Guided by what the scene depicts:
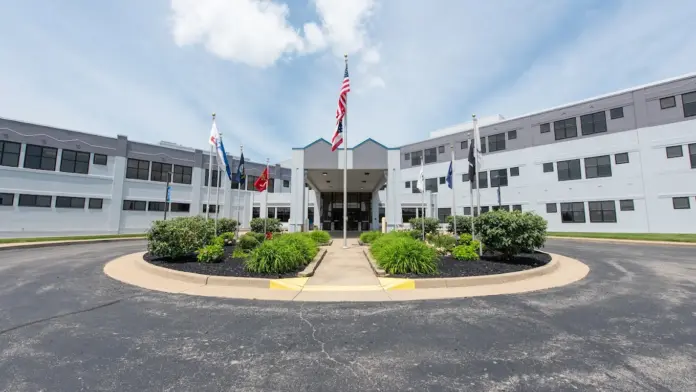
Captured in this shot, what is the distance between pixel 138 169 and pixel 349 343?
1455 inches

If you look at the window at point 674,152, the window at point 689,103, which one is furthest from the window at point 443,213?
the window at point 689,103

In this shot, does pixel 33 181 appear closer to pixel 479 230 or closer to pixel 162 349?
pixel 162 349

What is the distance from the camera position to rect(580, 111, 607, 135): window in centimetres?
2748

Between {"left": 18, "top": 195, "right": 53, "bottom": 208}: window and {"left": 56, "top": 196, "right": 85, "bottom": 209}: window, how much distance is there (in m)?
0.59

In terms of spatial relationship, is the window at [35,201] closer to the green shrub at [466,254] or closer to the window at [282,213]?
A: the window at [282,213]

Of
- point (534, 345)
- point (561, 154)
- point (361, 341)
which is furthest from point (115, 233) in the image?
point (561, 154)

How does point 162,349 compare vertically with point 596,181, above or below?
below

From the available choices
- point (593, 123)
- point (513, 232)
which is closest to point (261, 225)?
point (513, 232)

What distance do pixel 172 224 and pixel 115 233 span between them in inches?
1018

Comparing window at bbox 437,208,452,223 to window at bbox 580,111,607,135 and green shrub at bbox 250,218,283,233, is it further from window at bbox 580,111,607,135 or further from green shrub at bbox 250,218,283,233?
green shrub at bbox 250,218,283,233

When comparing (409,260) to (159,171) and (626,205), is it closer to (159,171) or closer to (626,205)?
(626,205)

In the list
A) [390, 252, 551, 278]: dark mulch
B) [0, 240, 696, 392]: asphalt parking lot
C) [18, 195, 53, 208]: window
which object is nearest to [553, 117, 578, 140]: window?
[390, 252, 551, 278]: dark mulch

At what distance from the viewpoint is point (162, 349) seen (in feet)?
13.3

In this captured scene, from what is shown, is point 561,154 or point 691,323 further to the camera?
point 561,154
